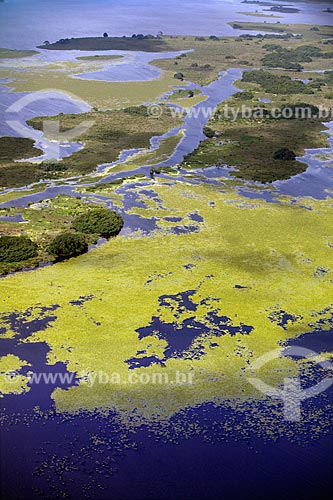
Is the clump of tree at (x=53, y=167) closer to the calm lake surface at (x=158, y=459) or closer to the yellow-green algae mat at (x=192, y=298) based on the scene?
the yellow-green algae mat at (x=192, y=298)

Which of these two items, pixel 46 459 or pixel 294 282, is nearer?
pixel 46 459

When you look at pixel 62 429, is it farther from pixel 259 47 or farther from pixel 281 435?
pixel 259 47

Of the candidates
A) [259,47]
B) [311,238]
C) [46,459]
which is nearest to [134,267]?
[311,238]

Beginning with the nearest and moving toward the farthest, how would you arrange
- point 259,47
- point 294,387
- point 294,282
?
1. point 294,387
2. point 294,282
3. point 259,47

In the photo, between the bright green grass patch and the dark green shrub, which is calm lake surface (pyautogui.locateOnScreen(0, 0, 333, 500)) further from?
the dark green shrub

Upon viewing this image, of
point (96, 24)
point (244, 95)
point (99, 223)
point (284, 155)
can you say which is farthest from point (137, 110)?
point (96, 24)

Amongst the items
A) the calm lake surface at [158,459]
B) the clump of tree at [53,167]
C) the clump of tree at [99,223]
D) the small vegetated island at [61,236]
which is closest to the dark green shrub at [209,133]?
the clump of tree at [53,167]
